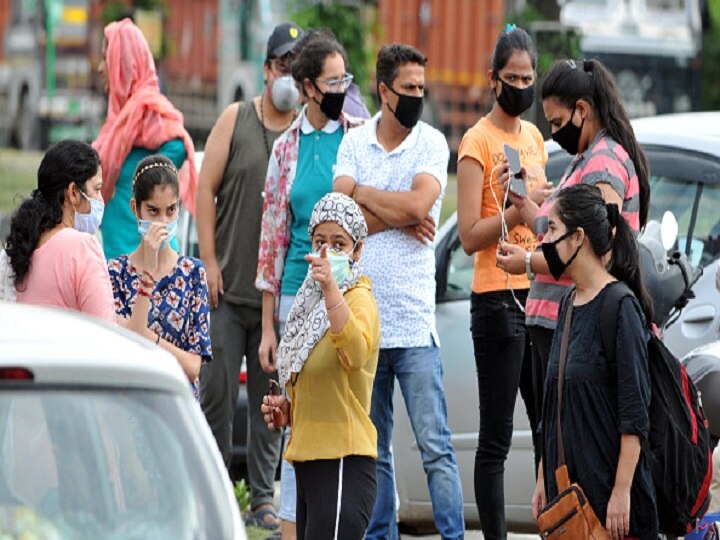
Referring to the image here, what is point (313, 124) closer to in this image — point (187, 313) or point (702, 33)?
point (187, 313)

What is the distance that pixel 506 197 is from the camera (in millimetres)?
6441

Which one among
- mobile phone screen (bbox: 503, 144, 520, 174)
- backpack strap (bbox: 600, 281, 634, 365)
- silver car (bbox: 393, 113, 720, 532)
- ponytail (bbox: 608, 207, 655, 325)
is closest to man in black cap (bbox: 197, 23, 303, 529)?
silver car (bbox: 393, 113, 720, 532)

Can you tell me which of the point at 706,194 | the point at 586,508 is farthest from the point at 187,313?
the point at 706,194

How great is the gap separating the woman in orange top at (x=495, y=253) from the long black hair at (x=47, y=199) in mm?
1508

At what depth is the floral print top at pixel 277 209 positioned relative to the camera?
7.06 m

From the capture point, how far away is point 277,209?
23.2 feet

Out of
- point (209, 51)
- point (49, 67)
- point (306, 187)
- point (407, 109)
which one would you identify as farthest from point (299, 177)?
point (209, 51)

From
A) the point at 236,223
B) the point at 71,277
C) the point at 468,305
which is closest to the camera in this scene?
the point at 71,277

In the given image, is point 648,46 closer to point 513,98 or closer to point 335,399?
point 513,98

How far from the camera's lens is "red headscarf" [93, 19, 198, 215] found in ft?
24.8

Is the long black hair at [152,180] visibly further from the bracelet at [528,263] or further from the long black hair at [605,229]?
the long black hair at [605,229]

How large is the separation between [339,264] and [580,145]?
39.5 inches

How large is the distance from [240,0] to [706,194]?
16.9m

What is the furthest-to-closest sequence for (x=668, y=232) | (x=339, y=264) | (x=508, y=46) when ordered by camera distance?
1. (x=508, y=46)
2. (x=668, y=232)
3. (x=339, y=264)
